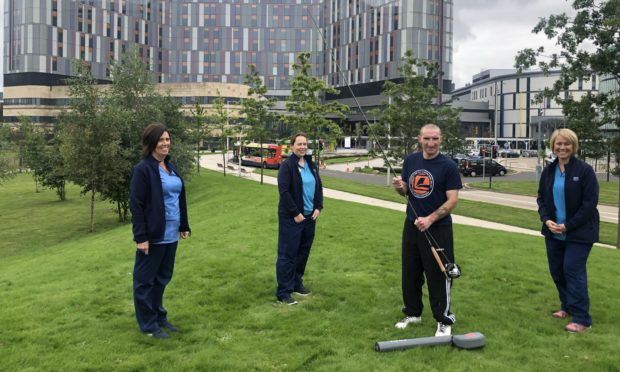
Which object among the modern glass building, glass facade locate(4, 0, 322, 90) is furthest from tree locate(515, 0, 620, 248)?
glass facade locate(4, 0, 322, 90)

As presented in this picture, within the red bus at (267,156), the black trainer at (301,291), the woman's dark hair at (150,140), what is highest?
the red bus at (267,156)

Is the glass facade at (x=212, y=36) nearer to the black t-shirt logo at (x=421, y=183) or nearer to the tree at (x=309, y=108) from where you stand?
the tree at (x=309, y=108)

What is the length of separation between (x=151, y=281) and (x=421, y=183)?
Result: 2.67 metres

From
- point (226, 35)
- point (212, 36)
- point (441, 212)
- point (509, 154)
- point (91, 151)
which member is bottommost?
point (441, 212)

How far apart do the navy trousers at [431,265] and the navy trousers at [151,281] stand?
2.28 metres

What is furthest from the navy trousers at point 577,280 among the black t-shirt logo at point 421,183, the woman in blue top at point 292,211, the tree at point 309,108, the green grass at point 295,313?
the tree at point 309,108

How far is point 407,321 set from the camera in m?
5.24

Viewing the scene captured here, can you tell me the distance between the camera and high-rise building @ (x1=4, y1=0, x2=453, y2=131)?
88250 mm

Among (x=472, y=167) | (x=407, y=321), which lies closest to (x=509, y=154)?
(x=472, y=167)

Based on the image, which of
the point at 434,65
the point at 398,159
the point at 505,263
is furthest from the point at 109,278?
the point at 434,65

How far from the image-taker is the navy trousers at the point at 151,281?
486 cm

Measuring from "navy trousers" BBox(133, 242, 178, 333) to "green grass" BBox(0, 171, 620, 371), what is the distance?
216mm

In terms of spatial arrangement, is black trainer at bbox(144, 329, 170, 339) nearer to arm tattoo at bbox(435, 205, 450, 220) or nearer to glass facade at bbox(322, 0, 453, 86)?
arm tattoo at bbox(435, 205, 450, 220)

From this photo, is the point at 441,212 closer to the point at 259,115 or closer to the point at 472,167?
the point at 259,115
